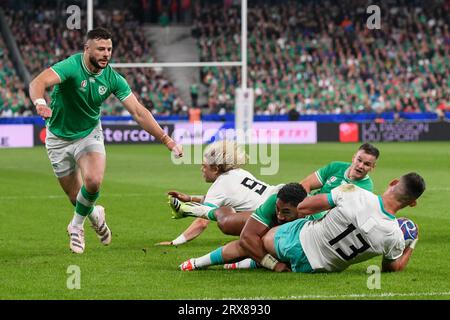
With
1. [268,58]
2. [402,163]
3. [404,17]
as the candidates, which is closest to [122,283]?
[402,163]

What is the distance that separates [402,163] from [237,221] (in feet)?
58.1

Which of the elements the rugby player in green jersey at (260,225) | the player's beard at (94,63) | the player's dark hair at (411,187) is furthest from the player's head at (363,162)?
the player's beard at (94,63)

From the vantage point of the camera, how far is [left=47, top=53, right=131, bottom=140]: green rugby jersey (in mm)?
11625

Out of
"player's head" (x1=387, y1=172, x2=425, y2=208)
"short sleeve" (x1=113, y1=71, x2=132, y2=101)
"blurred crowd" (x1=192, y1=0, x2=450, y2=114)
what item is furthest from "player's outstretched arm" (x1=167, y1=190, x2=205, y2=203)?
"blurred crowd" (x1=192, y1=0, x2=450, y2=114)

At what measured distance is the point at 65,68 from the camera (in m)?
11.5

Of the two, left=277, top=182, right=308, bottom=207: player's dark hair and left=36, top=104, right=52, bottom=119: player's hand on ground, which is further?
left=36, top=104, right=52, bottom=119: player's hand on ground

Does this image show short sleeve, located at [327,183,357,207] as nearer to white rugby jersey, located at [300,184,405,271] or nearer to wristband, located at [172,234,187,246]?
white rugby jersey, located at [300,184,405,271]

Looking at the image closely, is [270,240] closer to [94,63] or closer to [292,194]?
[292,194]

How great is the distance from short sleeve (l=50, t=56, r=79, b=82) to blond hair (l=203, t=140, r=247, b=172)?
1763 millimetres

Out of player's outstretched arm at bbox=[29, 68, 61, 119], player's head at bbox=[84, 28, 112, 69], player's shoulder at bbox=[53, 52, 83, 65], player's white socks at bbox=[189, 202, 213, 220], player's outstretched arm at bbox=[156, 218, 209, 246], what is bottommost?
player's outstretched arm at bbox=[156, 218, 209, 246]

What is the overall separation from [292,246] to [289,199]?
0.45 m
